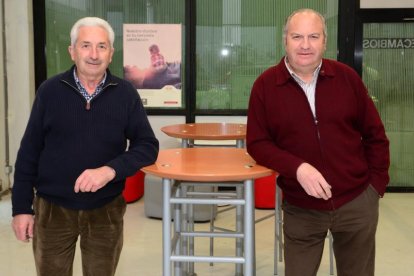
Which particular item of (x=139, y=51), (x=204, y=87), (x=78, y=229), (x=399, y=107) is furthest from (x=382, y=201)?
(x=78, y=229)

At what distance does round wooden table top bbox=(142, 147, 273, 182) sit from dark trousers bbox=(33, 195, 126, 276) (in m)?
0.27

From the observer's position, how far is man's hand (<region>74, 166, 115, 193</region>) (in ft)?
5.98

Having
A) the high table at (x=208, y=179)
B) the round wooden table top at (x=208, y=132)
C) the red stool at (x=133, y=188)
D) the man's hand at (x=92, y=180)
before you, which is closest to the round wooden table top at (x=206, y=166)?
the high table at (x=208, y=179)

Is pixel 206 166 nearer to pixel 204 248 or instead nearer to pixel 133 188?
pixel 204 248

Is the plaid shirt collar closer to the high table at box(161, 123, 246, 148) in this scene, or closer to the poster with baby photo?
the high table at box(161, 123, 246, 148)

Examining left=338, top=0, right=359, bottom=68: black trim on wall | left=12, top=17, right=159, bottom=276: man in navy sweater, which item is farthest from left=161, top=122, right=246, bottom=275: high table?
left=338, top=0, right=359, bottom=68: black trim on wall

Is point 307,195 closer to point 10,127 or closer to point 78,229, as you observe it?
point 78,229

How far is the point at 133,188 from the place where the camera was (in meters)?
5.60

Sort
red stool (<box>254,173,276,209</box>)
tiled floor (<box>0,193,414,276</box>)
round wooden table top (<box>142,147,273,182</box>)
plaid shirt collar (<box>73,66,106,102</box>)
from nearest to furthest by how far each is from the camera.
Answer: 1. plaid shirt collar (<box>73,66,106,102</box>)
2. round wooden table top (<box>142,147,273,182</box>)
3. tiled floor (<box>0,193,414,276</box>)
4. red stool (<box>254,173,276,209</box>)

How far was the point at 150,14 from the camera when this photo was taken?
19.9 feet

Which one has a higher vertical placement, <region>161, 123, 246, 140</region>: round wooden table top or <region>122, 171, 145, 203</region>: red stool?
<region>161, 123, 246, 140</region>: round wooden table top

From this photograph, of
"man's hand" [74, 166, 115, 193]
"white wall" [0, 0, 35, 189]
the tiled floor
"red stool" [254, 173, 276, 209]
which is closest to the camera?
"man's hand" [74, 166, 115, 193]

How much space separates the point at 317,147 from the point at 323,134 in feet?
0.18

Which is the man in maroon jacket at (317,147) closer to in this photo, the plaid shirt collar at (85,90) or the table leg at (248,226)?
the table leg at (248,226)
